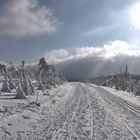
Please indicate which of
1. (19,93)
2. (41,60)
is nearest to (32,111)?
(19,93)

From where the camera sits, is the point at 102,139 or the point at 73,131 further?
the point at 73,131

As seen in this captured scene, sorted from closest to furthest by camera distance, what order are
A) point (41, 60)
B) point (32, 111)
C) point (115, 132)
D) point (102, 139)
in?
point (102, 139) → point (115, 132) → point (32, 111) → point (41, 60)

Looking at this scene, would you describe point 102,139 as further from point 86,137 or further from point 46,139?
point 46,139

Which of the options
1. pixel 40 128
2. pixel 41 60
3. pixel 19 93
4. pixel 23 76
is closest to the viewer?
pixel 40 128

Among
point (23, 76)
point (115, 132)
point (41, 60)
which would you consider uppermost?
point (41, 60)

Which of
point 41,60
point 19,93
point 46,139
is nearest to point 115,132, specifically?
point 46,139

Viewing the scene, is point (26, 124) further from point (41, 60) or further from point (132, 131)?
point (41, 60)

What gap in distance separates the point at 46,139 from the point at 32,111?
30.1 feet

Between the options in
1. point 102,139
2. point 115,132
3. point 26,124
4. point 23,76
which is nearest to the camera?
point 102,139

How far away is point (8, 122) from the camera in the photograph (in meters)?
15.4

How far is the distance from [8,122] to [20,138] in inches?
115

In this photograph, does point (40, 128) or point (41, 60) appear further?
point (41, 60)

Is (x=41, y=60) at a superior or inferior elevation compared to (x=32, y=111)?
superior

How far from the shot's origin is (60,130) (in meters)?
14.6
